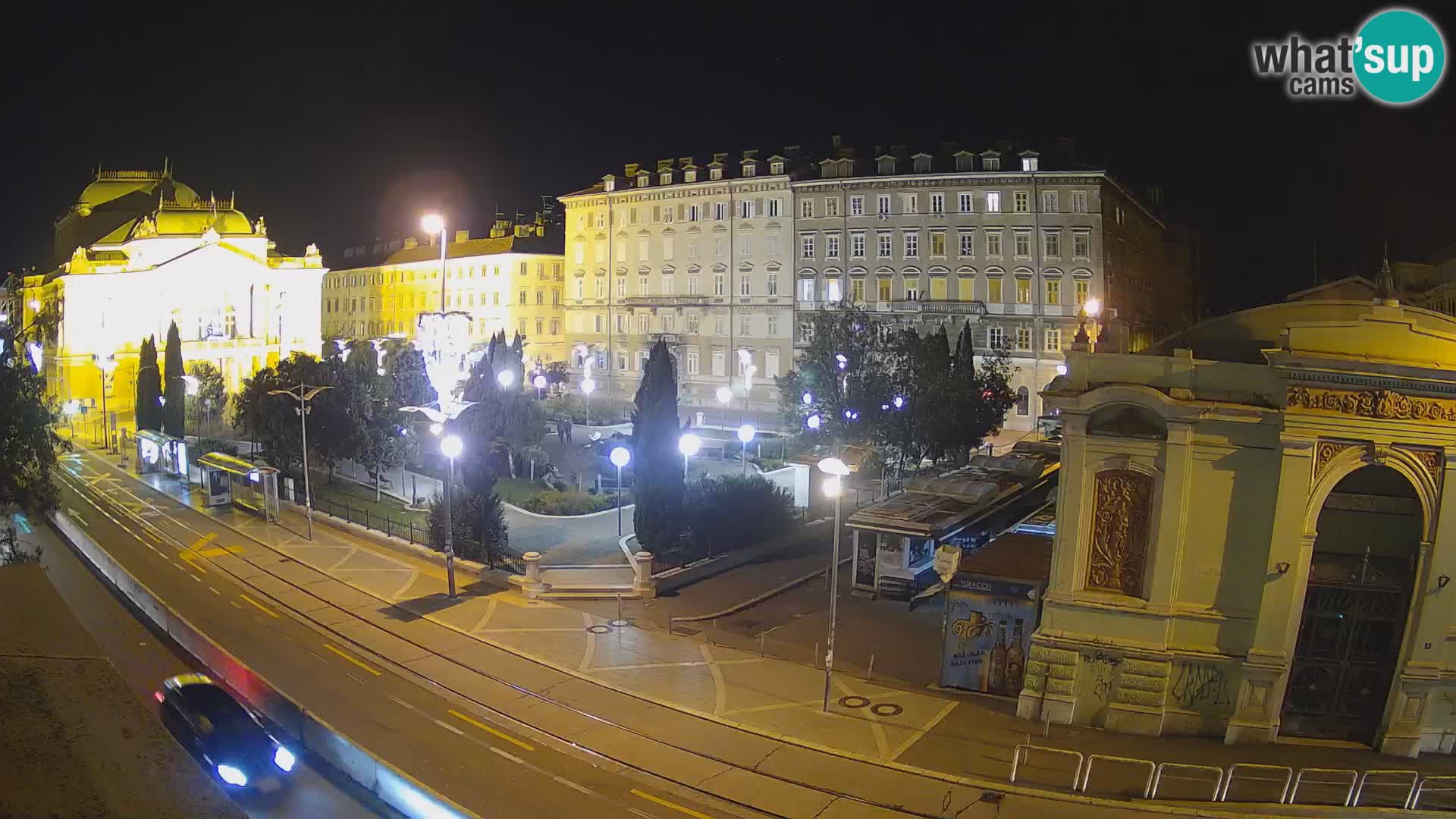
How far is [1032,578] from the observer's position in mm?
19266

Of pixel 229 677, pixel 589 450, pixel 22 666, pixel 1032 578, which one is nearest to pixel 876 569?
pixel 1032 578

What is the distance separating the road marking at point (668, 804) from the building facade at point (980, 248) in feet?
154

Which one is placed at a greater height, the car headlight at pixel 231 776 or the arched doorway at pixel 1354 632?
the arched doorway at pixel 1354 632

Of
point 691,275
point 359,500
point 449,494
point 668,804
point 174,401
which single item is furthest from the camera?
point 691,275

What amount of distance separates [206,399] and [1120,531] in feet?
194

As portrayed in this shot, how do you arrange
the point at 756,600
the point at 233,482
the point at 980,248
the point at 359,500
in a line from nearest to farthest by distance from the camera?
the point at 756,600 → the point at 233,482 → the point at 359,500 → the point at 980,248

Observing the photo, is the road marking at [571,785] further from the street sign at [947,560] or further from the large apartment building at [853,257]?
the large apartment building at [853,257]

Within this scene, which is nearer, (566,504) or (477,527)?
(477,527)

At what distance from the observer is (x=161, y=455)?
4653cm

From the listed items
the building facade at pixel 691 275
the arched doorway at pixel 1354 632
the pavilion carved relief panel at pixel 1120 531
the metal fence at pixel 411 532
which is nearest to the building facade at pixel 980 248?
the building facade at pixel 691 275

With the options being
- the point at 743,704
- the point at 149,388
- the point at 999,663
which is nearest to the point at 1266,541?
the point at 999,663

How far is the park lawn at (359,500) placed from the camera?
3716cm

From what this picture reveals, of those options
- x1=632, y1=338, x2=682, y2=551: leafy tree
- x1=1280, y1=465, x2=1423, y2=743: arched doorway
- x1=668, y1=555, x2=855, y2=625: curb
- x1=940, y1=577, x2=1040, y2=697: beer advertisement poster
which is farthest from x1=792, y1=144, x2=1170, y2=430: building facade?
x1=940, y1=577, x2=1040, y2=697: beer advertisement poster

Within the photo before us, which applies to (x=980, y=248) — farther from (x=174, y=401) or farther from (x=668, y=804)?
(x=668, y=804)
